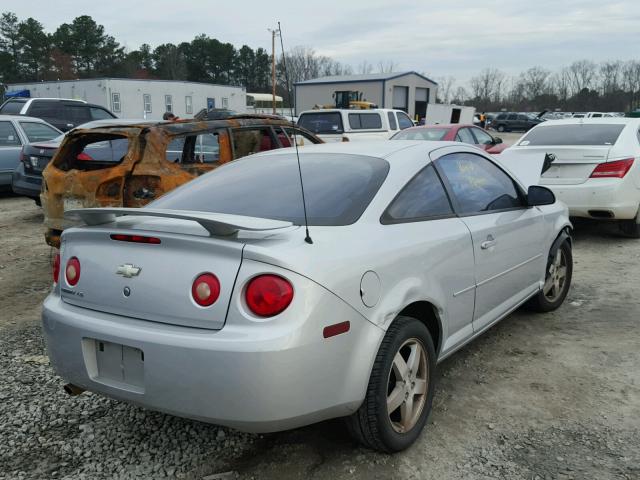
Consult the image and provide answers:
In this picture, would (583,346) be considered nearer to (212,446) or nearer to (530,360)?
(530,360)

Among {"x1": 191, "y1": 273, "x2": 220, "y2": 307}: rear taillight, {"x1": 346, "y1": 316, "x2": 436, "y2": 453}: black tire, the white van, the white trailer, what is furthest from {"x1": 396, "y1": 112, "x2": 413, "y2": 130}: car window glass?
the white trailer

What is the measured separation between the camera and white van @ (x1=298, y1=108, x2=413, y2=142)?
15.0 m

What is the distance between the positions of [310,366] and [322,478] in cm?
68

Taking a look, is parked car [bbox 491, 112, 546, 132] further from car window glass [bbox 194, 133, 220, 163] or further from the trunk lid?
the trunk lid

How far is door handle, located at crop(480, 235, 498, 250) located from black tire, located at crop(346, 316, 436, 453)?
87cm

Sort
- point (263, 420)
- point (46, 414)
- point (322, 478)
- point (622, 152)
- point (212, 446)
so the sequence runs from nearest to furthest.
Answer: point (263, 420), point (322, 478), point (212, 446), point (46, 414), point (622, 152)

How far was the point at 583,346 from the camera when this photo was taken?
4133 mm

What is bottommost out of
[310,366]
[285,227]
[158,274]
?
[310,366]

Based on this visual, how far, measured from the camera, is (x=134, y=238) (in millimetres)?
2523

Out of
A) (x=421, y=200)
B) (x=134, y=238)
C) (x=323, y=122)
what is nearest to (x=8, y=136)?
(x=323, y=122)

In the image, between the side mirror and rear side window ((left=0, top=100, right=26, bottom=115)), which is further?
rear side window ((left=0, top=100, right=26, bottom=115))

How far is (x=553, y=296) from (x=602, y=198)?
2.65 m

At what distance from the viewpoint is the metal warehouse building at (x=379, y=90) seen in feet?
152

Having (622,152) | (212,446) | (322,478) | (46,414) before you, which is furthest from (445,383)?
(622,152)
